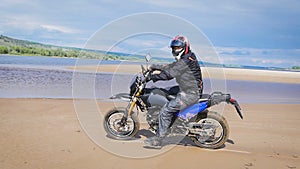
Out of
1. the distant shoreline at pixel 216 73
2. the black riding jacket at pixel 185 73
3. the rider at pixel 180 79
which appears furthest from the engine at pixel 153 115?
the distant shoreline at pixel 216 73

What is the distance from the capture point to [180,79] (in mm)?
6023

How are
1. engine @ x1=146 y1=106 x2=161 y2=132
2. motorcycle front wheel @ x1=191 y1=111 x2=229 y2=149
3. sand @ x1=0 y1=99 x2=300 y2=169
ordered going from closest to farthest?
sand @ x1=0 y1=99 x2=300 y2=169
motorcycle front wheel @ x1=191 y1=111 x2=229 y2=149
engine @ x1=146 y1=106 x2=161 y2=132

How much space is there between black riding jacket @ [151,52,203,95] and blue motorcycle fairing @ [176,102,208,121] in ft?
0.77

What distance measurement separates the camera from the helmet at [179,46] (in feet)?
19.6

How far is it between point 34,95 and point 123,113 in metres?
6.79

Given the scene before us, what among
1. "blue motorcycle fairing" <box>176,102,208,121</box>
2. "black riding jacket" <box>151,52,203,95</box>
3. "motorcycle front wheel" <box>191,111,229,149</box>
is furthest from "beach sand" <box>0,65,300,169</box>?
"black riding jacket" <box>151,52,203,95</box>

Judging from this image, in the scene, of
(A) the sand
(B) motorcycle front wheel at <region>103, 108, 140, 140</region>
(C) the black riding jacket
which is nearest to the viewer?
(A) the sand

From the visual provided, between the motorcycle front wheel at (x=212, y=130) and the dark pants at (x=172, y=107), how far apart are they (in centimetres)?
49

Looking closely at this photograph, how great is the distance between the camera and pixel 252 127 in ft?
27.9

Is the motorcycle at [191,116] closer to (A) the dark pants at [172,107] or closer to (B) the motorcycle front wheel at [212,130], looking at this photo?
(B) the motorcycle front wheel at [212,130]

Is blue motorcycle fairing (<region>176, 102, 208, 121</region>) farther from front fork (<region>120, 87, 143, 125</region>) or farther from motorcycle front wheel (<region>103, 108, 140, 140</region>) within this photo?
motorcycle front wheel (<region>103, 108, 140, 140</region>)

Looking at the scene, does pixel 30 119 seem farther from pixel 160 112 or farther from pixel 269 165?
pixel 269 165

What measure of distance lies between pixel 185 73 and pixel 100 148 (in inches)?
82.6

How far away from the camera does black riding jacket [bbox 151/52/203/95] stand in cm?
583
